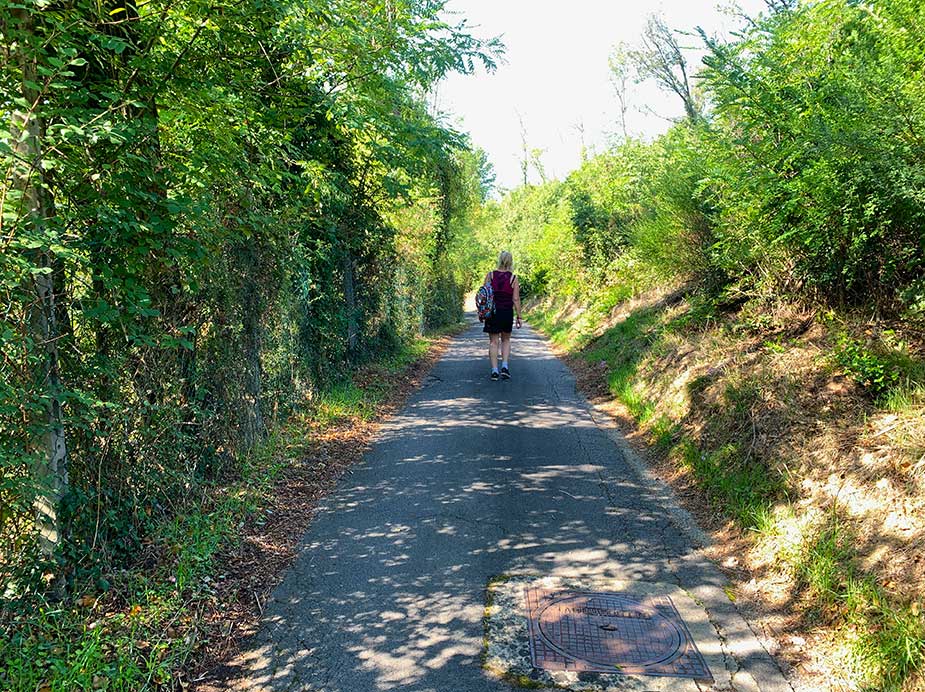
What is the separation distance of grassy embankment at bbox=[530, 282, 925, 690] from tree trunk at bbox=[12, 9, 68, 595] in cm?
400

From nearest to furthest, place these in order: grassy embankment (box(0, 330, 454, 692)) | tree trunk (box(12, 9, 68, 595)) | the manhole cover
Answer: grassy embankment (box(0, 330, 454, 692)) < tree trunk (box(12, 9, 68, 595)) < the manhole cover

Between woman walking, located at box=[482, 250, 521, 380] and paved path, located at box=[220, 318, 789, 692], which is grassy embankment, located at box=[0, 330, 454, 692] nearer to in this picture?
paved path, located at box=[220, 318, 789, 692]

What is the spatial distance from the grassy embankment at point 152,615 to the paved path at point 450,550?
370 mm

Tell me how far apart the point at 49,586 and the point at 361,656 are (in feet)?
5.50

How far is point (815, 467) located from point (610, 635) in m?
2.11

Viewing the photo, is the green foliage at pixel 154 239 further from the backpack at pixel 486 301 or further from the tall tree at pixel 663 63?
the tall tree at pixel 663 63

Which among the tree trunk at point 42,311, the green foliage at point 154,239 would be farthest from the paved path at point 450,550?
the tree trunk at point 42,311

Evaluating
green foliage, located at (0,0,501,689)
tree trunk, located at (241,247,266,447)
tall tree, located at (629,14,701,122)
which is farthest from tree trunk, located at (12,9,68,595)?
tall tree, located at (629,14,701,122)

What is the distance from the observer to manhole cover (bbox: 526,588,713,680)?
3.19 meters

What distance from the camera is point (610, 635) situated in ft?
11.3

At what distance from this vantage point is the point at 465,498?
5.36 meters

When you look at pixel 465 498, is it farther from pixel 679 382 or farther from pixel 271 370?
pixel 679 382

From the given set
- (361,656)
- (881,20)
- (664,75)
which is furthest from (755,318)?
(664,75)

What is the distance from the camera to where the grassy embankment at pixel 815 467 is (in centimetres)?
320
